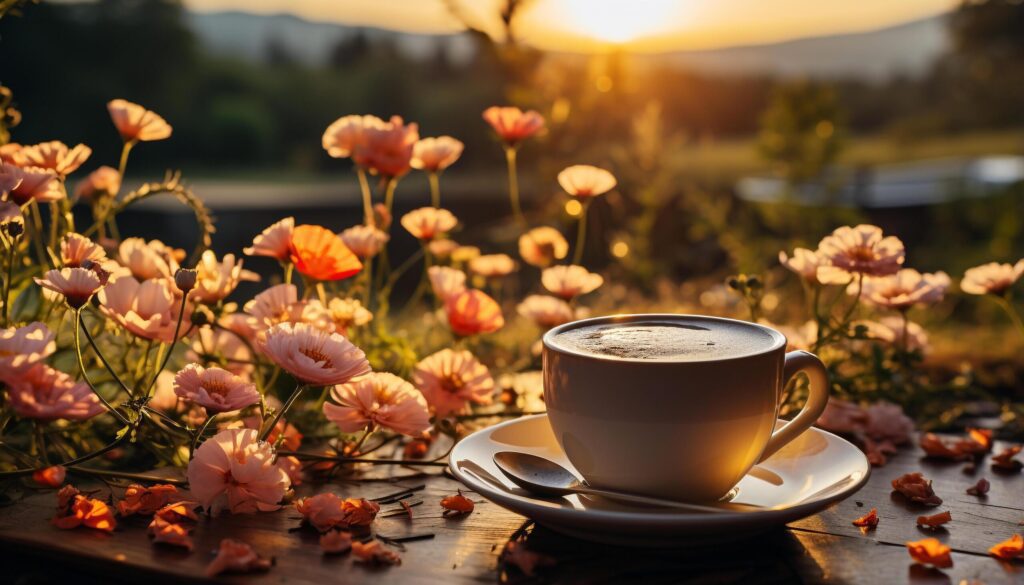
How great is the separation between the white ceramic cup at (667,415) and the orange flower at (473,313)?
316 millimetres

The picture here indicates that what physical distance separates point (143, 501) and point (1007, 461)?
0.96 meters

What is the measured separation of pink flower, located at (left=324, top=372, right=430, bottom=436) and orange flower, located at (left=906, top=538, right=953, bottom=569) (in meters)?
0.48

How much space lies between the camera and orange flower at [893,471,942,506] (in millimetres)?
1004

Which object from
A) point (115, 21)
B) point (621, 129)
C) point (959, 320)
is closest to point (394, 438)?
point (621, 129)

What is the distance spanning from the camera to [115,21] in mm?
11984

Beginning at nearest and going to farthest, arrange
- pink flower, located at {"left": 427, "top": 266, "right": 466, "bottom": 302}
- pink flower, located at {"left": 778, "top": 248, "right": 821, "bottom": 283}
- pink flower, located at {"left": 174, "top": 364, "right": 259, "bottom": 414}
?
pink flower, located at {"left": 174, "top": 364, "right": 259, "bottom": 414}
pink flower, located at {"left": 778, "top": 248, "right": 821, "bottom": 283}
pink flower, located at {"left": 427, "top": 266, "right": 466, "bottom": 302}

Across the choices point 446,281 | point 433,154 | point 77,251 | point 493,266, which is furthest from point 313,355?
point 493,266

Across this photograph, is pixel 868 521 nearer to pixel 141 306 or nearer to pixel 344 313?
pixel 344 313

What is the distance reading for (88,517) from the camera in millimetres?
910

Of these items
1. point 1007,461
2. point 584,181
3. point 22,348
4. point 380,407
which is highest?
point 584,181

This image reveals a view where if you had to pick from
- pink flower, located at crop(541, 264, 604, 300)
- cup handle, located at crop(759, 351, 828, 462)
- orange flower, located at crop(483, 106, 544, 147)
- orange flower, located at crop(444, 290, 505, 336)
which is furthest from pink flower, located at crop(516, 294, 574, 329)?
cup handle, located at crop(759, 351, 828, 462)

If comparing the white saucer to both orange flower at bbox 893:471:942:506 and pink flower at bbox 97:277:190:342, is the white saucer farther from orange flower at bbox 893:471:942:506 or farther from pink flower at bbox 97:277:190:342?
pink flower at bbox 97:277:190:342

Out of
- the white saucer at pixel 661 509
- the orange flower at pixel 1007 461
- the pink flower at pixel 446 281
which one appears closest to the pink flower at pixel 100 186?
the pink flower at pixel 446 281

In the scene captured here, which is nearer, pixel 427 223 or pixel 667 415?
pixel 667 415
